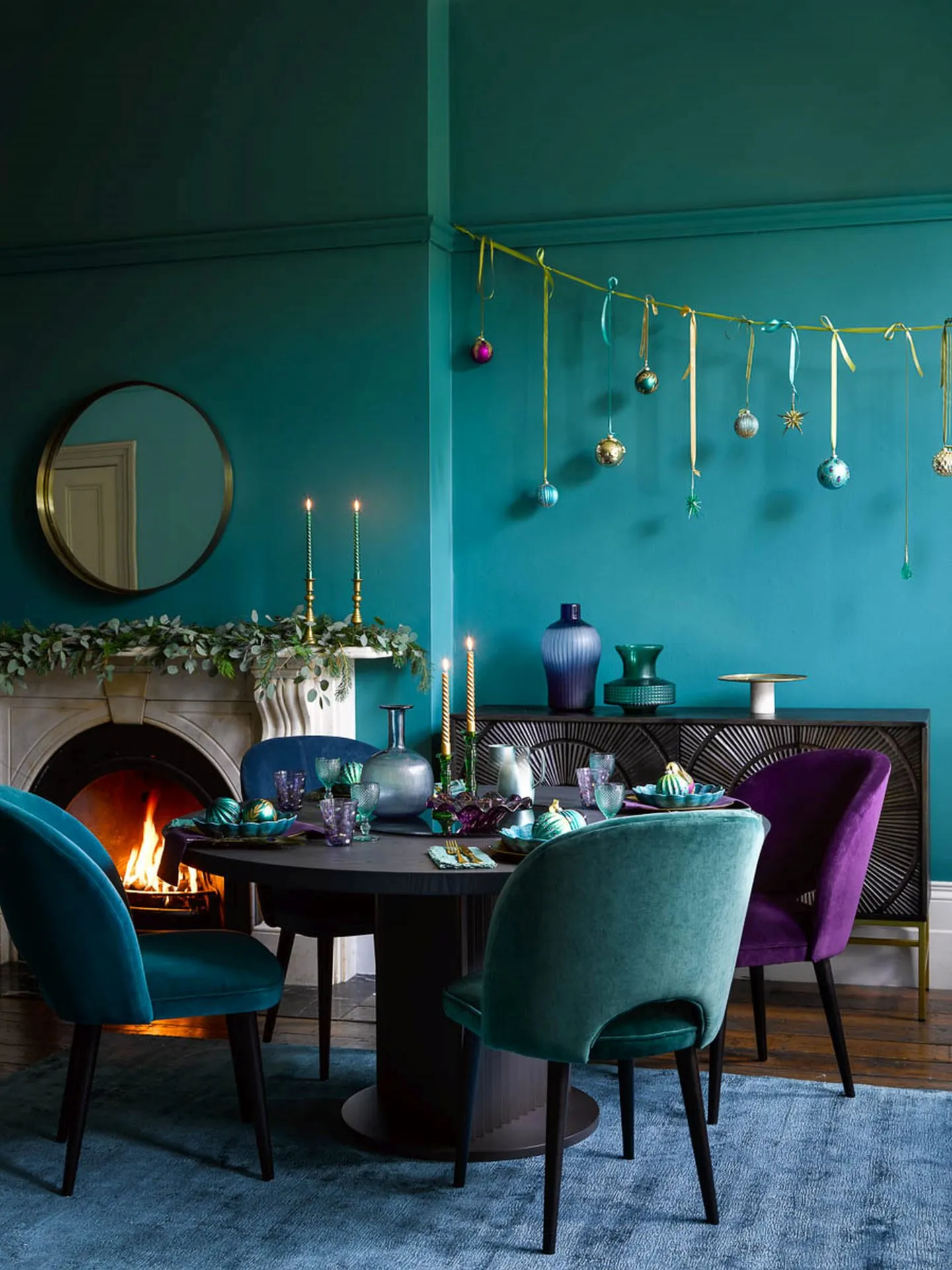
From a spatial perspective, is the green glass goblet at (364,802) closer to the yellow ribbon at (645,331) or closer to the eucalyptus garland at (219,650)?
the eucalyptus garland at (219,650)

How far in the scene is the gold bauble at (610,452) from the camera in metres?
4.40

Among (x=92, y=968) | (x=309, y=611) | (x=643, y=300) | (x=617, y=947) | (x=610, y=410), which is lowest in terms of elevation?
(x=92, y=968)

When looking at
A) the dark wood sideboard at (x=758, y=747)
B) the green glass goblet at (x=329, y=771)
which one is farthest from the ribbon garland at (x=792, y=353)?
the green glass goblet at (x=329, y=771)

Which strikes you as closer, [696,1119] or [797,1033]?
[696,1119]

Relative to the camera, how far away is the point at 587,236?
4.52 meters

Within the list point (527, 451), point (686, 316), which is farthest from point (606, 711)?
point (686, 316)

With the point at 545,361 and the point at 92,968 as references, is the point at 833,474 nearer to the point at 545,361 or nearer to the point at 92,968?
the point at 545,361

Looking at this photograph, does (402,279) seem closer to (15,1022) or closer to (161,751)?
(161,751)

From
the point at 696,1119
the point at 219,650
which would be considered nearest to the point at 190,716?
the point at 219,650

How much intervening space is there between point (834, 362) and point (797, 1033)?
80.6 inches

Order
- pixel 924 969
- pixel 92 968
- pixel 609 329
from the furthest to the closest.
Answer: pixel 609 329 < pixel 924 969 < pixel 92 968

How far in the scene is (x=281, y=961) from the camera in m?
3.46

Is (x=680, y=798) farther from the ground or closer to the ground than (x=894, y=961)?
farther from the ground

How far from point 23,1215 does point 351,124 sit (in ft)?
11.1
